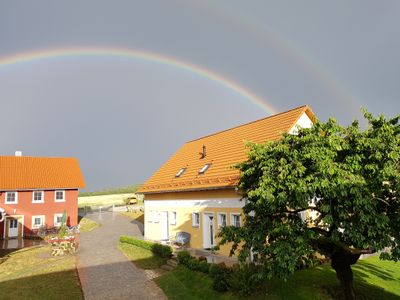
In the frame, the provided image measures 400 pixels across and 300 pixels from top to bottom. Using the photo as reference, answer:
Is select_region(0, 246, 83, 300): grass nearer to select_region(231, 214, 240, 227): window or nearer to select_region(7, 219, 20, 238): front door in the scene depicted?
select_region(231, 214, 240, 227): window

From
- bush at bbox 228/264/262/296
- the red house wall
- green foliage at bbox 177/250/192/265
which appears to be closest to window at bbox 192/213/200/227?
green foliage at bbox 177/250/192/265

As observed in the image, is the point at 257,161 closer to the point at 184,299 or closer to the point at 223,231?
the point at 223,231

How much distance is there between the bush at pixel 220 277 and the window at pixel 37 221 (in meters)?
29.8

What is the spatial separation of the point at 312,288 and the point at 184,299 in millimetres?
5979

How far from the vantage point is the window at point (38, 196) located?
3855cm

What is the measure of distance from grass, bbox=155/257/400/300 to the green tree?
109 inches

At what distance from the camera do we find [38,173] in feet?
134

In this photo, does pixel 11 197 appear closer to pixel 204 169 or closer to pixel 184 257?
pixel 204 169

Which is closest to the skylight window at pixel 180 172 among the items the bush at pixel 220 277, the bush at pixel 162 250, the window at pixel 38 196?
the bush at pixel 162 250

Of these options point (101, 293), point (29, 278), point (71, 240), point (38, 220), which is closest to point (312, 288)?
point (101, 293)

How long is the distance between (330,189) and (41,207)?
37676 millimetres

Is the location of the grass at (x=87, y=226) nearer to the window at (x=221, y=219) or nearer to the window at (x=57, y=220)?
the window at (x=57, y=220)

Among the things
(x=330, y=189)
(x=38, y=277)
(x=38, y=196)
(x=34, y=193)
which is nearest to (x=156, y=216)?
(x=38, y=277)

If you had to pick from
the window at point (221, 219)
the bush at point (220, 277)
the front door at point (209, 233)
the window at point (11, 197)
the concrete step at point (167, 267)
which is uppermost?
the window at point (11, 197)
